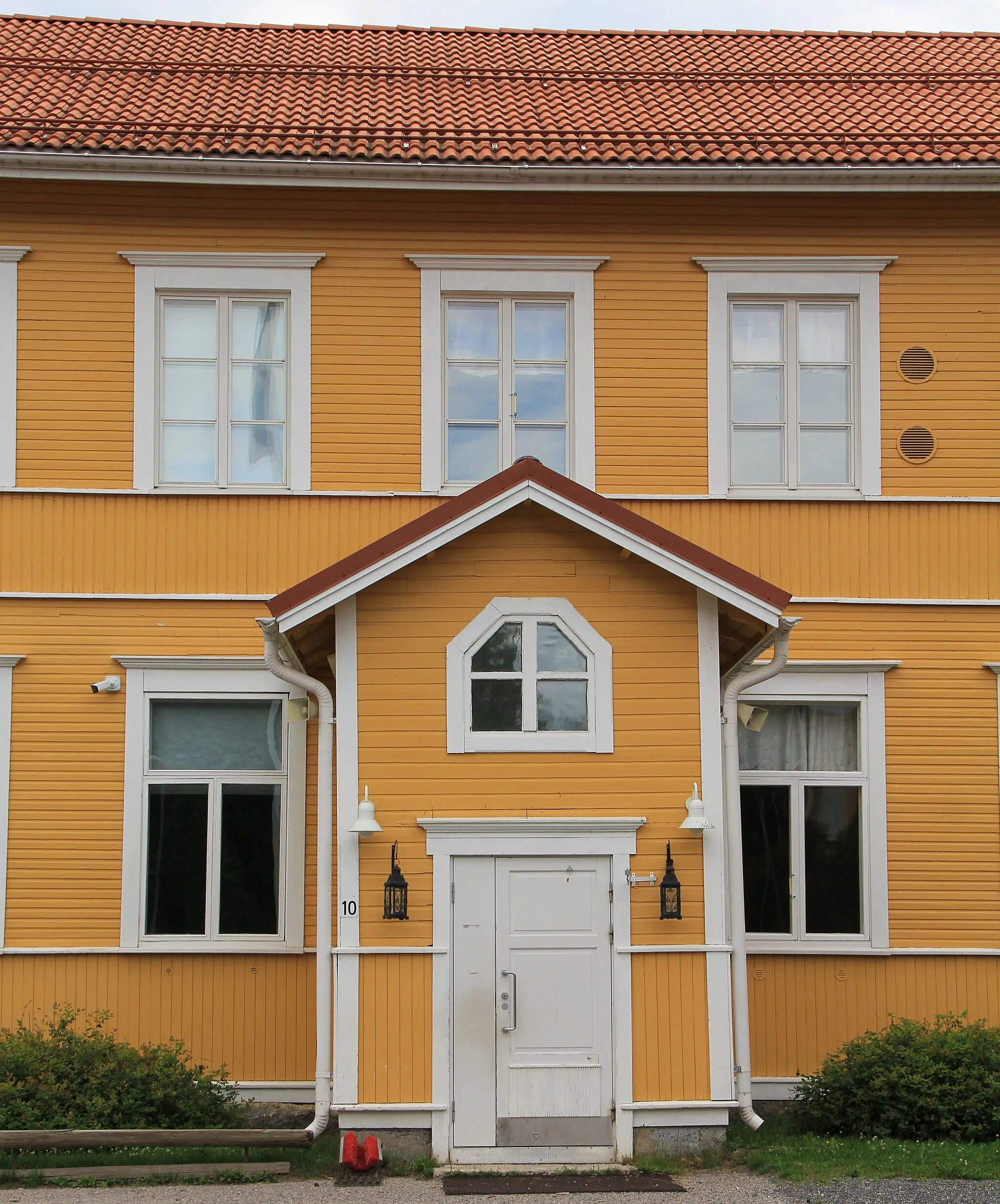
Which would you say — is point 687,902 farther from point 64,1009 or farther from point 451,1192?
point 64,1009

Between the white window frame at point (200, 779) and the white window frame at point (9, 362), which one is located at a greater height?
the white window frame at point (9, 362)

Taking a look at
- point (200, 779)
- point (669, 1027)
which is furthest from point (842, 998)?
point (200, 779)

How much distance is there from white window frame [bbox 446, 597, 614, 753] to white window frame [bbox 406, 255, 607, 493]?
246 centimetres

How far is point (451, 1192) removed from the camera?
873 cm

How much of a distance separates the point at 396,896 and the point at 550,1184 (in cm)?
217

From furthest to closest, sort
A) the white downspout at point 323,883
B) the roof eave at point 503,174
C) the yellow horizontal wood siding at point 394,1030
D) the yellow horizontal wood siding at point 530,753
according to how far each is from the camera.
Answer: the roof eave at point 503,174 → the white downspout at point 323,883 → the yellow horizontal wood siding at point 530,753 → the yellow horizontal wood siding at point 394,1030

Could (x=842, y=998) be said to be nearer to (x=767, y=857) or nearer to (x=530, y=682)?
(x=767, y=857)

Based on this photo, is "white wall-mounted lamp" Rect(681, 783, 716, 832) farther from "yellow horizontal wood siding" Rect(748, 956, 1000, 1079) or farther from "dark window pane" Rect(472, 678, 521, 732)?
"yellow horizontal wood siding" Rect(748, 956, 1000, 1079)

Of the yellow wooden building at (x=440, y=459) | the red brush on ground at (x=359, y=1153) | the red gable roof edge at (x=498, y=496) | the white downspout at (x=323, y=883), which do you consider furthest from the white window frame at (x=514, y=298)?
the red brush on ground at (x=359, y=1153)

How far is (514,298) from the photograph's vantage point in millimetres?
11945

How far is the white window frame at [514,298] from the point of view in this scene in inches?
461

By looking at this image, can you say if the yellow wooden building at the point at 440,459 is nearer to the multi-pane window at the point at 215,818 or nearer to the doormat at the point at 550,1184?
the multi-pane window at the point at 215,818

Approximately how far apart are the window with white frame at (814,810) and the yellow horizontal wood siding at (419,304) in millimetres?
2026

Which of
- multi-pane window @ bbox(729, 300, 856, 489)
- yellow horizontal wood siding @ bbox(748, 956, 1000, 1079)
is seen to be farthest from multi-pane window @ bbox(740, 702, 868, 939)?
multi-pane window @ bbox(729, 300, 856, 489)
